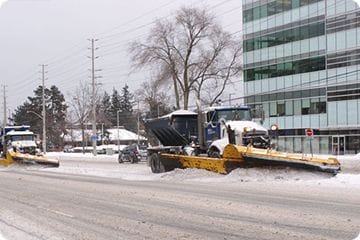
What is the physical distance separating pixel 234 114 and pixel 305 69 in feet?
112

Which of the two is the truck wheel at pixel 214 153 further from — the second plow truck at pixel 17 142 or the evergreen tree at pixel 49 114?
the evergreen tree at pixel 49 114

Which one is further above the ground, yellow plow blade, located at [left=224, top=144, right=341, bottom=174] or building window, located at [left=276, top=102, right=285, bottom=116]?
building window, located at [left=276, top=102, right=285, bottom=116]

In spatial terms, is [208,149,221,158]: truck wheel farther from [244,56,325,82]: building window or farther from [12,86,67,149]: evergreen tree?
[12,86,67,149]: evergreen tree

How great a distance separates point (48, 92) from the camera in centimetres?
11950

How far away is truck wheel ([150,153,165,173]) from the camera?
25.1 metres

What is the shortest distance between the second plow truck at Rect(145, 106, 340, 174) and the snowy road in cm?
49

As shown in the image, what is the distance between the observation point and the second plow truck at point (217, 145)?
19672mm

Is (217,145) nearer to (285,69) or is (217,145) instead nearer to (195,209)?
(195,209)

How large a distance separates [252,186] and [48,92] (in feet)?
347

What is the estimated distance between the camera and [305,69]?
5525cm

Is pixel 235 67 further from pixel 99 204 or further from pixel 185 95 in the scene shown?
pixel 99 204

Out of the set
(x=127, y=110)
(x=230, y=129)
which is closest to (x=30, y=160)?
(x=230, y=129)

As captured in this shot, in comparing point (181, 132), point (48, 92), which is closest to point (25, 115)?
point (48, 92)

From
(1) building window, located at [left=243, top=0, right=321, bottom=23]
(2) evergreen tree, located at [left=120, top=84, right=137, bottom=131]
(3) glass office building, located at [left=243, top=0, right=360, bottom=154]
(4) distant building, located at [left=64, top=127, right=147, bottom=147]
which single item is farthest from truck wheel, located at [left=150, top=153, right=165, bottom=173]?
(2) evergreen tree, located at [left=120, top=84, right=137, bottom=131]
